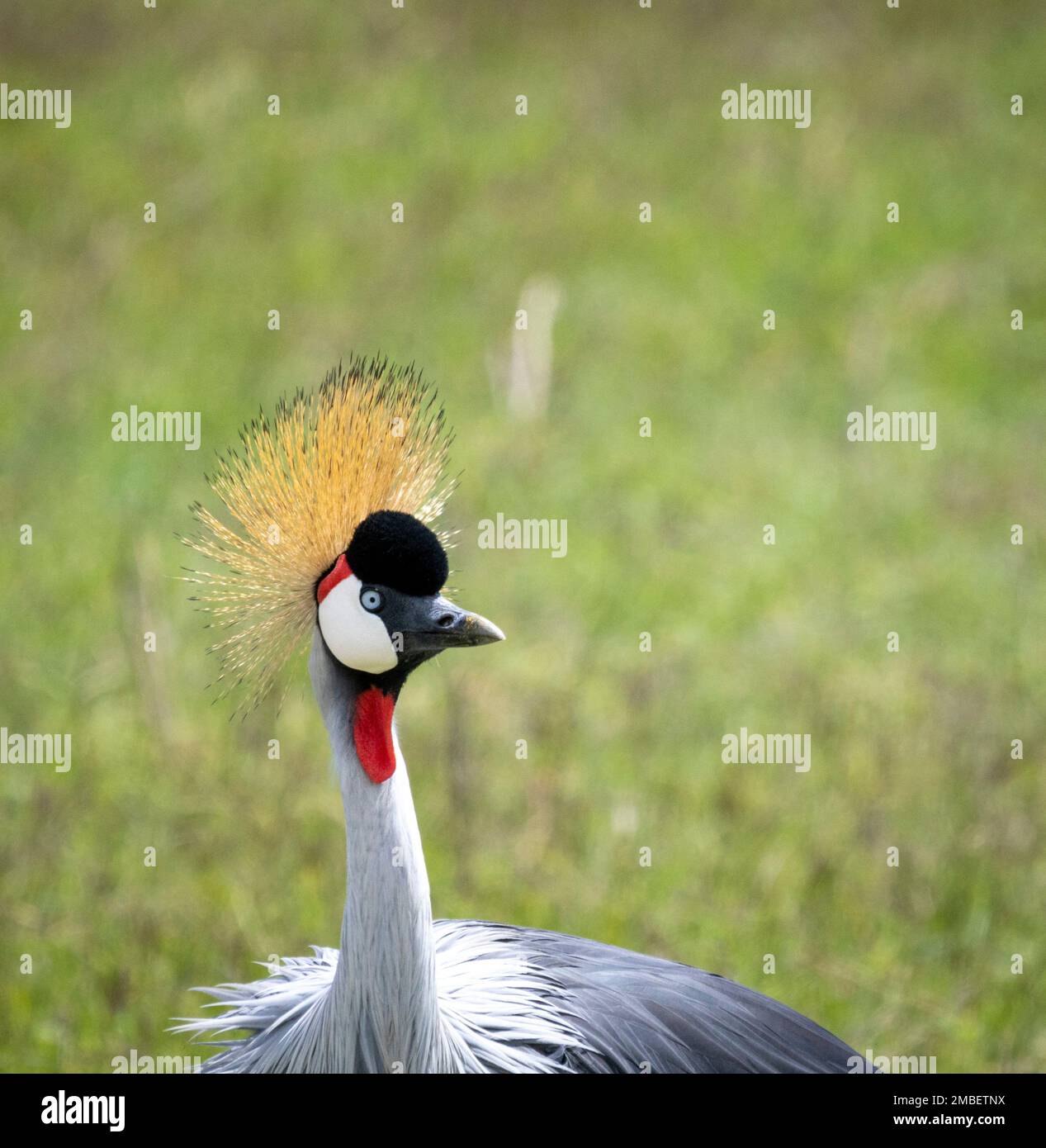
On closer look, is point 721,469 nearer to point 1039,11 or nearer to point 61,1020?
point 61,1020

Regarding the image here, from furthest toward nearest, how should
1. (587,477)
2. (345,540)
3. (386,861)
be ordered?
(587,477)
(345,540)
(386,861)

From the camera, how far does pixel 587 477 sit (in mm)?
5379

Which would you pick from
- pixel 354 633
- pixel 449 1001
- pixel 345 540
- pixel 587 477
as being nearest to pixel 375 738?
pixel 354 633

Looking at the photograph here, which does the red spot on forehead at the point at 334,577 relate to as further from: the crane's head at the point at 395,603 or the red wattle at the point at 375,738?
the red wattle at the point at 375,738

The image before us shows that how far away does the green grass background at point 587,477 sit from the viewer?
10.3 feet

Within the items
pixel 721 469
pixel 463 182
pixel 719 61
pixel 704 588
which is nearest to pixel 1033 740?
pixel 704 588

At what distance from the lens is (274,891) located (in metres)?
3.14

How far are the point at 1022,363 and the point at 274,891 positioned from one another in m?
4.35

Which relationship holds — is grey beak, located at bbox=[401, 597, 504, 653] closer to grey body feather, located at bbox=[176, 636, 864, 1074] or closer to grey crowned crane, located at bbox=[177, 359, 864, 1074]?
grey crowned crane, located at bbox=[177, 359, 864, 1074]

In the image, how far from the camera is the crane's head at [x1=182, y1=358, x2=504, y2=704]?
5.77 feet

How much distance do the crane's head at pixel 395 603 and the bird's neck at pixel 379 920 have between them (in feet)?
0.23

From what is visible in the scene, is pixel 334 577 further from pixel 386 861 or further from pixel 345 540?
pixel 386 861

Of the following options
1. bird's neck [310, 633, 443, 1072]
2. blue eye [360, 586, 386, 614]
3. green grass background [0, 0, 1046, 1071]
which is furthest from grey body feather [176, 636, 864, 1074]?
green grass background [0, 0, 1046, 1071]

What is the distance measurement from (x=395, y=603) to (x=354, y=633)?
66 mm
